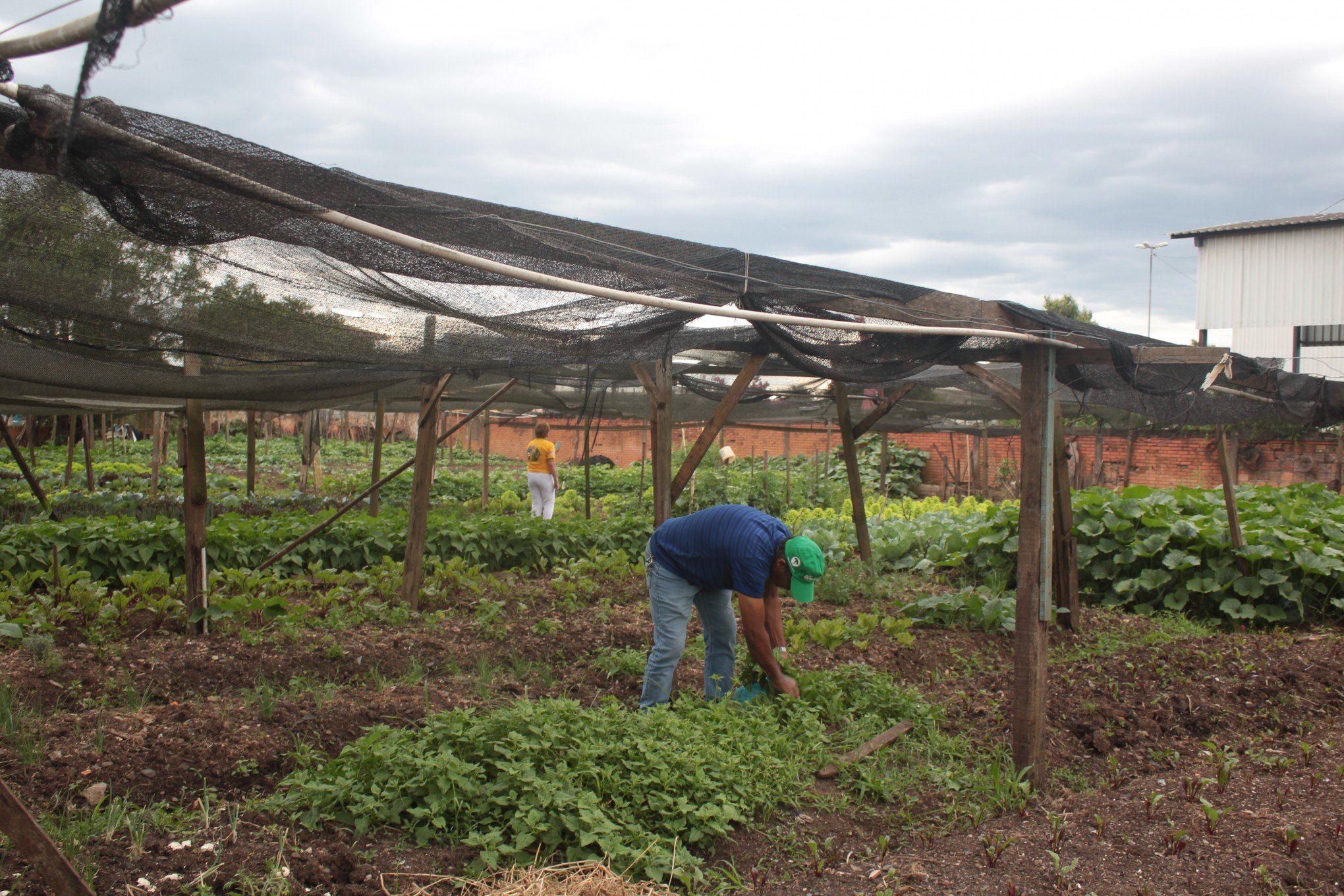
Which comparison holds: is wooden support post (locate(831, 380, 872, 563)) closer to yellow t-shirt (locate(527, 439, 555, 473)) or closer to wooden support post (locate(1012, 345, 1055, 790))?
wooden support post (locate(1012, 345, 1055, 790))

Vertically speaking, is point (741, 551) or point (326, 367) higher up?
point (326, 367)

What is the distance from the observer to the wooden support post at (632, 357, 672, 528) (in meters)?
7.24

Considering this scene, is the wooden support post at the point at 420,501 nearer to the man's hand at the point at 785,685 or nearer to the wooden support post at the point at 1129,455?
the man's hand at the point at 785,685

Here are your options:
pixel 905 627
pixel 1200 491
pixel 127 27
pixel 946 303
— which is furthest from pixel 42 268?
pixel 1200 491

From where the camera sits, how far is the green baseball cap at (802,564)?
454 centimetres

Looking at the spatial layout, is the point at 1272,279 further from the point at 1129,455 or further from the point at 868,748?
the point at 868,748

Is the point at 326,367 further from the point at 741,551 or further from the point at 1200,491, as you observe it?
the point at 1200,491

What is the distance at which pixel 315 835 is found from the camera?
3453 millimetres

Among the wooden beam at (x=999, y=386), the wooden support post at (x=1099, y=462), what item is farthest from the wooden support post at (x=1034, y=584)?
the wooden support post at (x=1099, y=462)

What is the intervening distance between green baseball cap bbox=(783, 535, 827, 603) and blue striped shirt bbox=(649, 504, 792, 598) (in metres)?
0.12

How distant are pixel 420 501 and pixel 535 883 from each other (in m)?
4.60

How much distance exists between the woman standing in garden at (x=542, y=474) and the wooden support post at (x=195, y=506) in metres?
6.96

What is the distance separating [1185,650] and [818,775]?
407 cm

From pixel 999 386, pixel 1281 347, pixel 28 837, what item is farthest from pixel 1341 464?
pixel 28 837
